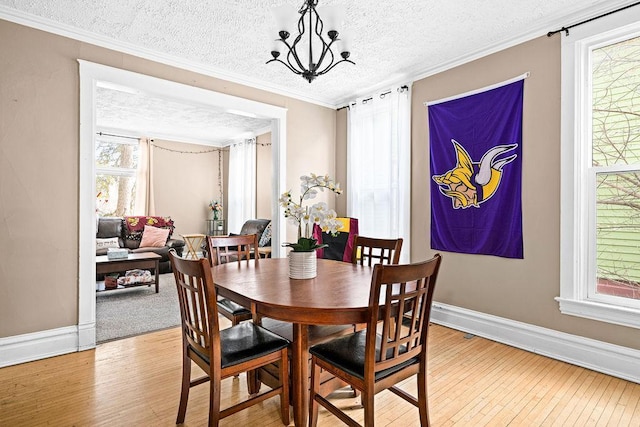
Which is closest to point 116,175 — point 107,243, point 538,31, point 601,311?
point 107,243

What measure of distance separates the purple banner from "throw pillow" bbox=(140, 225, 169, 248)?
4.65 m

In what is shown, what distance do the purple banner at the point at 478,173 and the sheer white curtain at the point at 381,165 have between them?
13.7 inches

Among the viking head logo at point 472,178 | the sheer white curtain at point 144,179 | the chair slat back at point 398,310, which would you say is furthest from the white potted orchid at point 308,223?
the sheer white curtain at point 144,179


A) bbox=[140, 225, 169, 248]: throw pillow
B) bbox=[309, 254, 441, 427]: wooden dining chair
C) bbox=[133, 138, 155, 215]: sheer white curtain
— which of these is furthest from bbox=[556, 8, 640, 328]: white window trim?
bbox=[133, 138, 155, 215]: sheer white curtain

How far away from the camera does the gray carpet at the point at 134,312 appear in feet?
A: 10.9

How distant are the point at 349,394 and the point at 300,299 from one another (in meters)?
0.93

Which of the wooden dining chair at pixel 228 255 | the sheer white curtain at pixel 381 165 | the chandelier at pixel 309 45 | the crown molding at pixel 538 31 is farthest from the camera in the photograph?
the sheer white curtain at pixel 381 165

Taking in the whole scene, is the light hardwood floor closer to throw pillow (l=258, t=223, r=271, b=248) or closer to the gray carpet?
the gray carpet

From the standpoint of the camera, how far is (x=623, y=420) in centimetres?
193

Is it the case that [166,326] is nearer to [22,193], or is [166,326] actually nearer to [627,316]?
[22,193]

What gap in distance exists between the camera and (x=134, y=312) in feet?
12.7

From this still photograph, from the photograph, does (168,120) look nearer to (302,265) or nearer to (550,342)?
(302,265)

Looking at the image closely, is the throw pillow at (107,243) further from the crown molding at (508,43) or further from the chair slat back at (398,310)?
the chair slat back at (398,310)

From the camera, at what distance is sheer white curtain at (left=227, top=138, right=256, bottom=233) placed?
6.83m
